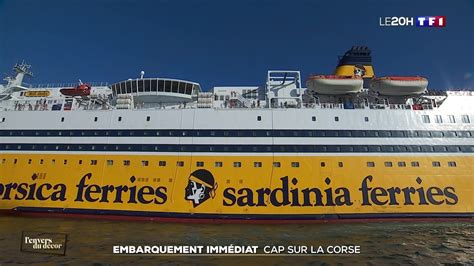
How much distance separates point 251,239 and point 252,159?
4.87 m

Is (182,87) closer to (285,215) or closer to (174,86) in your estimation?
(174,86)

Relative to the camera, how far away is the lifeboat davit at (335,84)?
1642 centimetres

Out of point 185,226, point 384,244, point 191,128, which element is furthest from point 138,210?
point 384,244

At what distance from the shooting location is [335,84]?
16.4 meters

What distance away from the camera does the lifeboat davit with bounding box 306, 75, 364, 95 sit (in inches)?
647

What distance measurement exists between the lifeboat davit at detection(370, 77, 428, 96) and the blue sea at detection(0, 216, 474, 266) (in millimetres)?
7330

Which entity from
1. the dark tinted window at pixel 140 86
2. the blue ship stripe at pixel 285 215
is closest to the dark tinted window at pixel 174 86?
the dark tinted window at pixel 140 86

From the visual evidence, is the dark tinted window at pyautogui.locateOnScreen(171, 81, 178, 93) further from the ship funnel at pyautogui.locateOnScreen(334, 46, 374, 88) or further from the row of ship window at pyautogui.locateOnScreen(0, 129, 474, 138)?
the ship funnel at pyautogui.locateOnScreen(334, 46, 374, 88)

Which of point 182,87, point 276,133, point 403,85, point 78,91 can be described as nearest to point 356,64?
point 403,85

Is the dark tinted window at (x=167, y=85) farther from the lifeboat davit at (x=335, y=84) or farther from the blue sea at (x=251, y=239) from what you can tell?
the lifeboat davit at (x=335, y=84)

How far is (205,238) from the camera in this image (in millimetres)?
10844

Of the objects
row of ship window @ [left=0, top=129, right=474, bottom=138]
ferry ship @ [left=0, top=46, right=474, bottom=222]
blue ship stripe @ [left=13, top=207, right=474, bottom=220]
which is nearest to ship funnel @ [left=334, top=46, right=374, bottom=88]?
ferry ship @ [left=0, top=46, right=474, bottom=222]

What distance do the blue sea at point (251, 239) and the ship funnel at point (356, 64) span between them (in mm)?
9979

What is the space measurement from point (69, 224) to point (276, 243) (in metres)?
9.49
